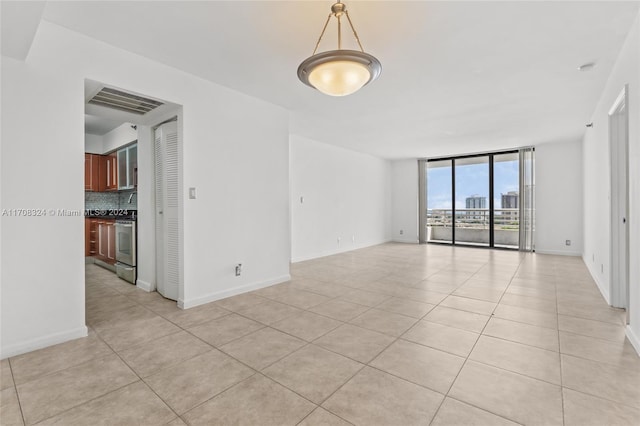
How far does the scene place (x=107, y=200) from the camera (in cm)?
662

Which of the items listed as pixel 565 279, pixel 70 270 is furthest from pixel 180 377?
pixel 565 279

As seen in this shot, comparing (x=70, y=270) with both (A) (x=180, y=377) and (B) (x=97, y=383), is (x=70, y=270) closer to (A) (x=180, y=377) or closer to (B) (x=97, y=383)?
(B) (x=97, y=383)

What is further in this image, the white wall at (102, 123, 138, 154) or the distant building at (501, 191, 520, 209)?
the distant building at (501, 191, 520, 209)

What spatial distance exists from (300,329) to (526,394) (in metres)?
1.70

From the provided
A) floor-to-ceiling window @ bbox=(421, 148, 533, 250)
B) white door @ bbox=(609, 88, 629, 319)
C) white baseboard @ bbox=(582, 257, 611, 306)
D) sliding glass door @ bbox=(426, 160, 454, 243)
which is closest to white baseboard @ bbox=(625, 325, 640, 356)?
white door @ bbox=(609, 88, 629, 319)

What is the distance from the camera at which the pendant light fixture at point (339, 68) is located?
6.76 feet

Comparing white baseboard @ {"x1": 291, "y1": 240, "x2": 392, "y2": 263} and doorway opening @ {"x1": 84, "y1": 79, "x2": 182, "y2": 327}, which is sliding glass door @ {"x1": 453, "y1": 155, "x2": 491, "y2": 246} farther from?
doorway opening @ {"x1": 84, "y1": 79, "x2": 182, "y2": 327}

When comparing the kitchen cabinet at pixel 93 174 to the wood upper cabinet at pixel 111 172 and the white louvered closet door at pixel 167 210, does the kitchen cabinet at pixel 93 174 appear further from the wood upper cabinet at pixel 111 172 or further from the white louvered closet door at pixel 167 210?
the white louvered closet door at pixel 167 210

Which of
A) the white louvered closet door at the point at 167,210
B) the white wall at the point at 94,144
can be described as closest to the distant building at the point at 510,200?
the white louvered closet door at the point at 167,210

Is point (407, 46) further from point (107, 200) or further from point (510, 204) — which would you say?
point (107, 200)

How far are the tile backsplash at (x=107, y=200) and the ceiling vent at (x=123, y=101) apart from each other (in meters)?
3.26

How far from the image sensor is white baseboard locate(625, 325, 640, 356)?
223 cm

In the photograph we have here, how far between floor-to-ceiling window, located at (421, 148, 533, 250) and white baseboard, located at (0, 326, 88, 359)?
810 centimetres

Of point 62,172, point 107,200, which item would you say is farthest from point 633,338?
point 107,200
